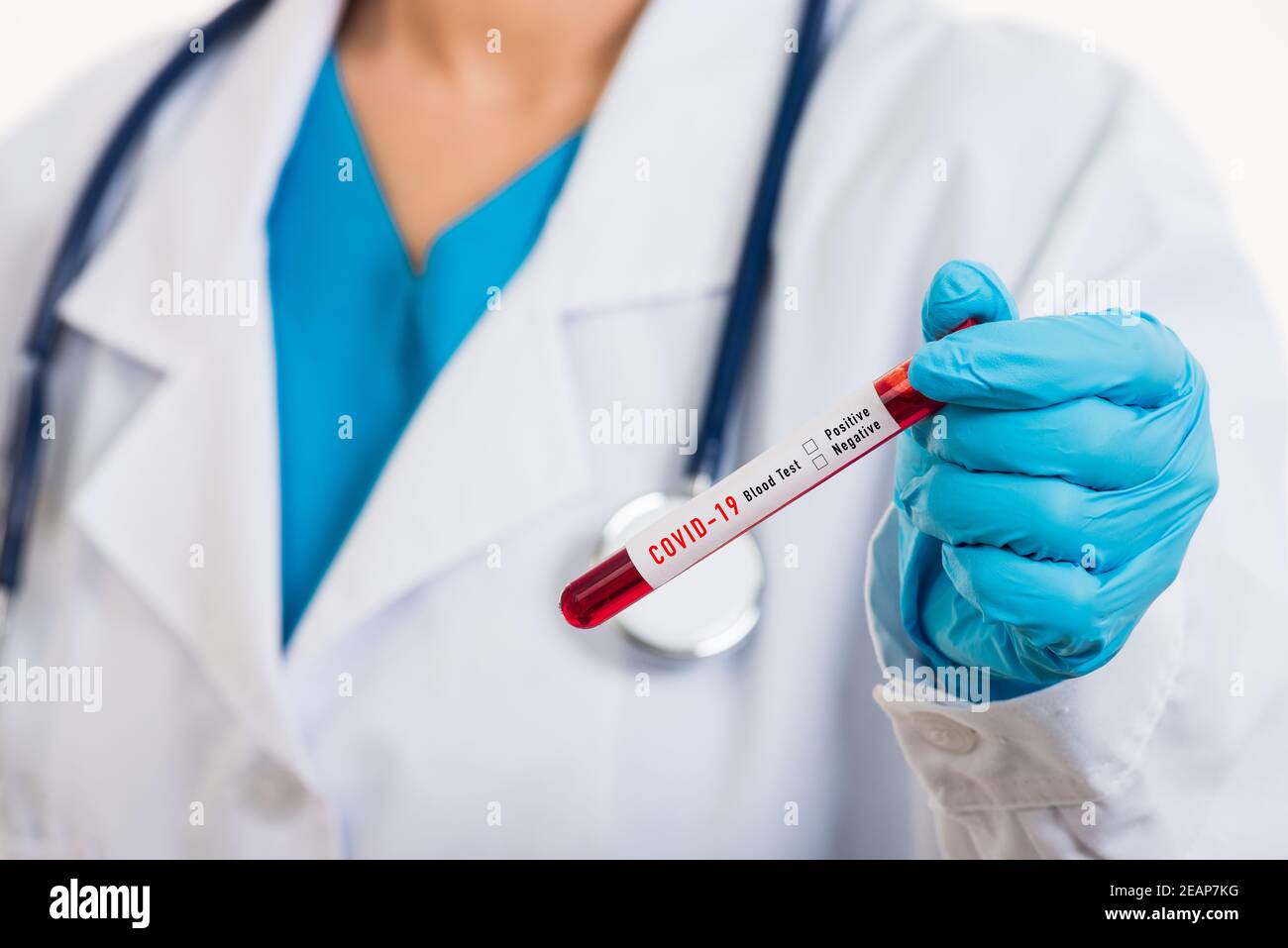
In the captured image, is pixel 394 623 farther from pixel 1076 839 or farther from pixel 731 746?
pixel 1076 839

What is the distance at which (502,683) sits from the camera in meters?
0.71

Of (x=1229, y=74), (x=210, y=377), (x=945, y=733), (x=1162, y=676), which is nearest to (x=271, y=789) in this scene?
(x=210, y=377)

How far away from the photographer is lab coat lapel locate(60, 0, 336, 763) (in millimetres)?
755

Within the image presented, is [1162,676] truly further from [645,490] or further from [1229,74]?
[1229,74]

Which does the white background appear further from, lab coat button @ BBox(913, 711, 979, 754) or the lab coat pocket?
lab coat button @ BBox(913, 711, 979, 754)

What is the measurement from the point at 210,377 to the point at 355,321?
4.0 inches

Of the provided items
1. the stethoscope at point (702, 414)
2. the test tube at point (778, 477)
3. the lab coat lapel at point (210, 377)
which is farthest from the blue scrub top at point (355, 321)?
the test tube at point (778, 477)

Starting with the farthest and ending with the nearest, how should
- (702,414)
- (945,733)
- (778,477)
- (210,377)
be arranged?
(210,377)
(702,414)
(945,733)
(778,477)

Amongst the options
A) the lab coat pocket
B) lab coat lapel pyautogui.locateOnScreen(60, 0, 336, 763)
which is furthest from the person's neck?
the lab coat pocket

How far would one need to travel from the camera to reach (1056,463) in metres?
0.50

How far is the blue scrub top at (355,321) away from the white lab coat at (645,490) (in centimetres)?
3

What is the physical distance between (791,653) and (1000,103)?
350mm

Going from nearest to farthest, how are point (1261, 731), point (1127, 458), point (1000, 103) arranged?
point (1127, 458) → point (1261, 731) → point (1000, 103)

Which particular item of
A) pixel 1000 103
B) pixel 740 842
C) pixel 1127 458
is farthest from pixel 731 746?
pixel 1000 103
